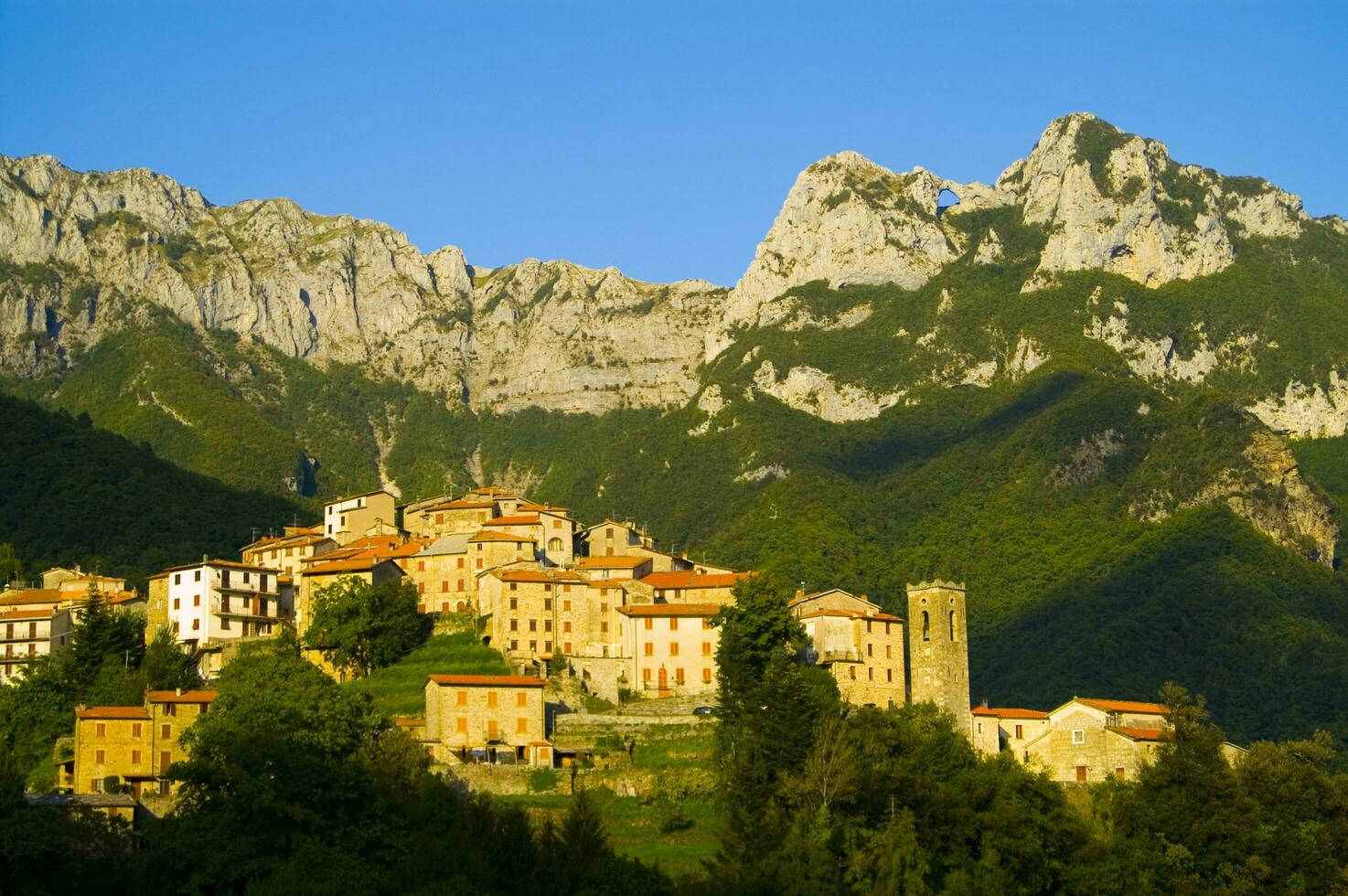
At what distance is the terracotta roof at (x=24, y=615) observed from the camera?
107 metres

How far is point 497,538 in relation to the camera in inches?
4134

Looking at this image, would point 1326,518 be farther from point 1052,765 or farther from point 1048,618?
point 1052,765

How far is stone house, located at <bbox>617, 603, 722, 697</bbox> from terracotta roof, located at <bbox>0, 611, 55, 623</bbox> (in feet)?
108

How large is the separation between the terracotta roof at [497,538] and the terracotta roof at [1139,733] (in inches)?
1270

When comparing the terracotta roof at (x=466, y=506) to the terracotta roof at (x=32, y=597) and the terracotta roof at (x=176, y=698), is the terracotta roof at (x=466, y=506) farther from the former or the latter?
the terracotta roof at (x=176, y=698)

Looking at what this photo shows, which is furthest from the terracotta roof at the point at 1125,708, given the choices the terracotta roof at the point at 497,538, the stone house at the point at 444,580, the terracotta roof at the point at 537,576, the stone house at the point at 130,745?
the stone house at the point at 130,745

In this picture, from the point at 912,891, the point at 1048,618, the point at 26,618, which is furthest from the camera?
the point at 1048,618

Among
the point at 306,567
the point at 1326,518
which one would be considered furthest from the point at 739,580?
the point at 1326,518

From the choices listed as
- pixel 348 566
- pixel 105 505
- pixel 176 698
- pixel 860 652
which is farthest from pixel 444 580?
pixel 105 505

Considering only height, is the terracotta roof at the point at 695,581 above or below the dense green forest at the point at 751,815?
above

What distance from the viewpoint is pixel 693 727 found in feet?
291

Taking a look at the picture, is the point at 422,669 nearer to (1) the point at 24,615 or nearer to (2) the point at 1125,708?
(1) the point at 24,615

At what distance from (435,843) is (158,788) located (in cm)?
2078

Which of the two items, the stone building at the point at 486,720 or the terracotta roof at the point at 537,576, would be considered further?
the terracotta roof at the point at 537,576
